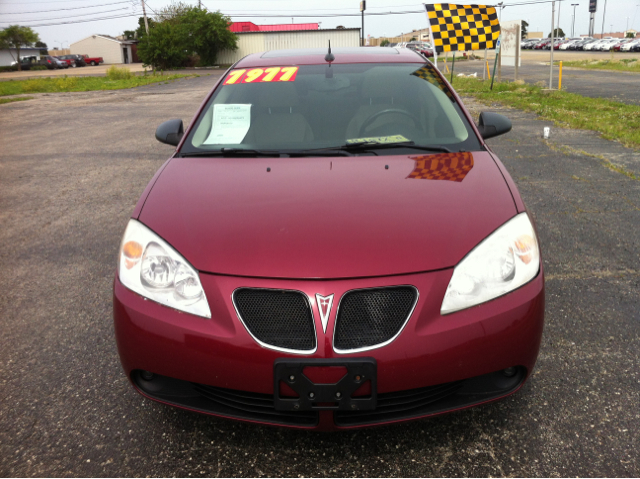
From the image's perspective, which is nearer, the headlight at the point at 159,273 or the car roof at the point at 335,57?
the headlight at the point at 159,273

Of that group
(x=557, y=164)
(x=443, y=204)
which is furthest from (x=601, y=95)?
(x=443, y=204)

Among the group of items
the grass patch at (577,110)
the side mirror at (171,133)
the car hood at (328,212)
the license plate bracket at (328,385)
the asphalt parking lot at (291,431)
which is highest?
the side mirror at (171,133)

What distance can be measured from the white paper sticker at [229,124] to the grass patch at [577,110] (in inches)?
248

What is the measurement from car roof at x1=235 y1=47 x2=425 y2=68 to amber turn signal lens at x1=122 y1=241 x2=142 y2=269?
1.73 metres

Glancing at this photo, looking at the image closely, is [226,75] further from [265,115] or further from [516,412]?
[516,412]

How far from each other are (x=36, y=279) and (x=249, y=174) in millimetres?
2042

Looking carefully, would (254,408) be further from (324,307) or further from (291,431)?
(324,307)

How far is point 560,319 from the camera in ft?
9.25

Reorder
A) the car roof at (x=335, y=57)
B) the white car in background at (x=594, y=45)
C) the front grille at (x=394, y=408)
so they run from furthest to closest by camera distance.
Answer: the white car in background at (x=594, y=45) < the car roof at (x=335, y=57) < the front grille at (x=394, y=408)

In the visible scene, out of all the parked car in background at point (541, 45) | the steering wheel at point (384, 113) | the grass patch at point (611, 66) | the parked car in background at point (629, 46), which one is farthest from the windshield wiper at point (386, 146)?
the parked car in background at point (541, 45)

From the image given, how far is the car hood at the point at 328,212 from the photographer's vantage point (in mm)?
1752

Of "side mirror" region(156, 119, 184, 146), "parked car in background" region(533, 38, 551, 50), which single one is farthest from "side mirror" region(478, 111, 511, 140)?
"parked car in background" region(533, 38, 551, 50)

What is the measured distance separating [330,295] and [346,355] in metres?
0.19

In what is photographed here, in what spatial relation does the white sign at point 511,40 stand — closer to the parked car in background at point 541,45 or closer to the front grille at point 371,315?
the front grille at point 371,315
